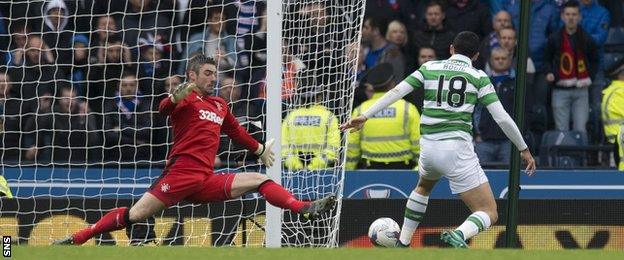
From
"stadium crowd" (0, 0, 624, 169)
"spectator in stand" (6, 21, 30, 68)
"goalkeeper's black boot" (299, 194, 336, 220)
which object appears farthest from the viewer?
"spectator in stand" (6, 21, 30, 68)

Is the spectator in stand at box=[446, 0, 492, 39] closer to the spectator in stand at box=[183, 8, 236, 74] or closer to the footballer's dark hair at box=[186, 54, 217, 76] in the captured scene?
the spectator in stand at box=[183, 8, 236, 74]

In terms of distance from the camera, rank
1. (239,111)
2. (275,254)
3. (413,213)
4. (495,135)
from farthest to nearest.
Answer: (495,135), (239,111), (413,213), (275,254)

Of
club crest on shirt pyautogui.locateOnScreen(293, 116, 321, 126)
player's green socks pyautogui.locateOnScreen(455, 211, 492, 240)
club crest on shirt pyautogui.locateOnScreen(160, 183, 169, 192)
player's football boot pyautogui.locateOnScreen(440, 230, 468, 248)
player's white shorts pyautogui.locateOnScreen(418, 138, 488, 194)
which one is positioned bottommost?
player's football boot pyautogui.locateOnScreen(440, 230, 468, 248)

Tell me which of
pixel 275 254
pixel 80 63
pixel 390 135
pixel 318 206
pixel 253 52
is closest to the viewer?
pixel 275 254

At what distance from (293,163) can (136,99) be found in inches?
62.5

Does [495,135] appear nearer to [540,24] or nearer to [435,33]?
[435,33]

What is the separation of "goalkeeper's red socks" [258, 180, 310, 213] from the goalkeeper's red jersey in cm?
51

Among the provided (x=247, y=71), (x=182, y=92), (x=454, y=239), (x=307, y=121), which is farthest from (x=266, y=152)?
(x=247, y=71)

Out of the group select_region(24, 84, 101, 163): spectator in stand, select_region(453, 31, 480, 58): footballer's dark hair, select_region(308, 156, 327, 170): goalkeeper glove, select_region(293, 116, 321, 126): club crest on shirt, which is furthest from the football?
select_region(24, 84, 101, 163): spectator in stand

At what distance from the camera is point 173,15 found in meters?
13.5

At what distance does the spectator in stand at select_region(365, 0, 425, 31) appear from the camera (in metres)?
15.4

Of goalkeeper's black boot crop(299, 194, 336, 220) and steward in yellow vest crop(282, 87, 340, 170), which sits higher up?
steward in yellow vest crop(282, 87, 340, 170)

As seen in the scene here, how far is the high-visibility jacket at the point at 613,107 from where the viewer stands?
14.5m

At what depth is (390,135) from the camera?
1384cm
